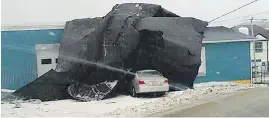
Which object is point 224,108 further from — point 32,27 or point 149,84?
point 32,27

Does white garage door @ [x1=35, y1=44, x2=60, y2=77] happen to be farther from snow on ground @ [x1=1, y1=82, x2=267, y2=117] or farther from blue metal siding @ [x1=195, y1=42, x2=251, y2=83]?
blue metal siding @ [x1=195, y1=42, x2=251, y2=83]

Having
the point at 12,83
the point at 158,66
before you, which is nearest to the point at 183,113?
the point at 158,66

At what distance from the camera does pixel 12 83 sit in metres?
19.0

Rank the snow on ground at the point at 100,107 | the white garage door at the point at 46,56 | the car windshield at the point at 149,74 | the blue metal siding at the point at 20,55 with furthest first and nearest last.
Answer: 1. the white garage door at the point at 46,56
2. the blue metal siding at the point at 20,55
3. the car windshield at the point at 149,74
4. the snow on ground at the point at 100,107

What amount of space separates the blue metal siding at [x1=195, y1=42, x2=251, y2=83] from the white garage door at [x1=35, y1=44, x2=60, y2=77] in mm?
8243

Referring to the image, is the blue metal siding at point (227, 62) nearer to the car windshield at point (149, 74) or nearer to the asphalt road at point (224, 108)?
the car windshield at point (149, 74)

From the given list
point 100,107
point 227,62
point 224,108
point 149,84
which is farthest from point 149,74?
point 227,62

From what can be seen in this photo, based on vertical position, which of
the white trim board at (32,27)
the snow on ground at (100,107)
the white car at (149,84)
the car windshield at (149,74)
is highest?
the white trim board at (32,27)

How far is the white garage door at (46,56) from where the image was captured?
65.2 ft

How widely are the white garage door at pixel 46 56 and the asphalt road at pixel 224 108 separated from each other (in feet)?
28.2

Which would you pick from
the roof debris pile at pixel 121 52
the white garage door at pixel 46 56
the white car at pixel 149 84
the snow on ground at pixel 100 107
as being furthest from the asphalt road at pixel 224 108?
the white garage door at pixel 46 56

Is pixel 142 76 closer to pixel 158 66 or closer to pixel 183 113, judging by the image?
pixel 158 66

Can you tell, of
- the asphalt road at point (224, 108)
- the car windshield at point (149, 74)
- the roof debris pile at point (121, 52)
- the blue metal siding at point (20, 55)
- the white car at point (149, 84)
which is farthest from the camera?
the blue metal siding at point (20, 55)

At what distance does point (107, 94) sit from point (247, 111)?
617cm
